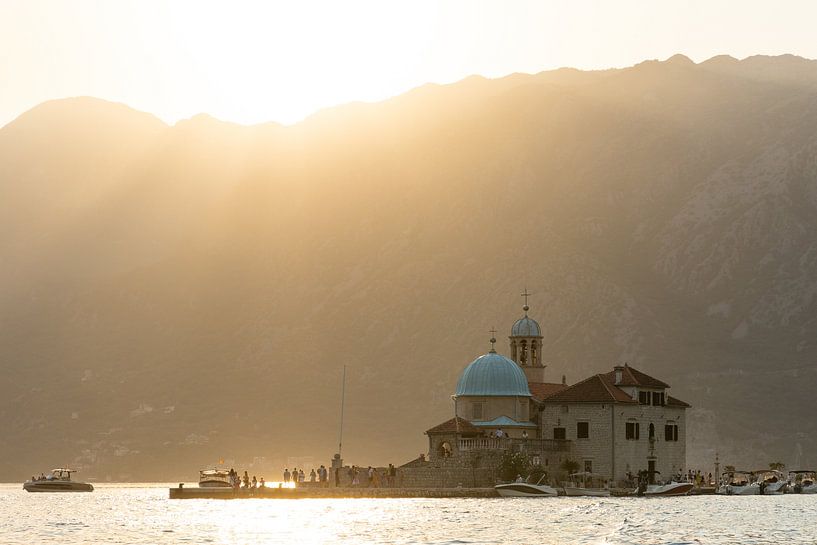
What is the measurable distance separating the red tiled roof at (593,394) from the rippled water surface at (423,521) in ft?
33.6

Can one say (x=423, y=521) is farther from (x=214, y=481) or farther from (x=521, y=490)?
(x=214, y=481)

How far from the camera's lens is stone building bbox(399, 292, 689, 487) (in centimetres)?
12306

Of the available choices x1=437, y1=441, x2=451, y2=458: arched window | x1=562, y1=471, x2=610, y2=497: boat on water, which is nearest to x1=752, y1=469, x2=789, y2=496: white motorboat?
x1=562, y1=471, x2=610, y2=497: boat on water

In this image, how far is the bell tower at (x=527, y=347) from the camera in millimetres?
146625

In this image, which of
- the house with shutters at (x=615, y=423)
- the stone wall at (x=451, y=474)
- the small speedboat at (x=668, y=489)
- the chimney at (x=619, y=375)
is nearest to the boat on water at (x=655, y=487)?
the small speedboat at (x=668, y=489)

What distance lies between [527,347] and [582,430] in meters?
20.6

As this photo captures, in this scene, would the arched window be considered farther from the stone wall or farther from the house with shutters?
the house with shutters

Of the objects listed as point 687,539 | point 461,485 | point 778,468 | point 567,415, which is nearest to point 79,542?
point 687,539

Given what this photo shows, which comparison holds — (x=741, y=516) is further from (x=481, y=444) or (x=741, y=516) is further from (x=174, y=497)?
(x=174, y=497)

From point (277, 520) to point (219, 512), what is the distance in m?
13.2

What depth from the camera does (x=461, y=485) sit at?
121 meters

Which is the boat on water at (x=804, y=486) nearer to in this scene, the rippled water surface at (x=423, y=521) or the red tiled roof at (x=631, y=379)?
the red tiled roof at (x=631, y=379)

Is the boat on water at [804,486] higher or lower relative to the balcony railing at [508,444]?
lower

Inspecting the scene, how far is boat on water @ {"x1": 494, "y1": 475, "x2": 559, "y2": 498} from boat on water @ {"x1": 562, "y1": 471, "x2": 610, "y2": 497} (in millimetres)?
4730
